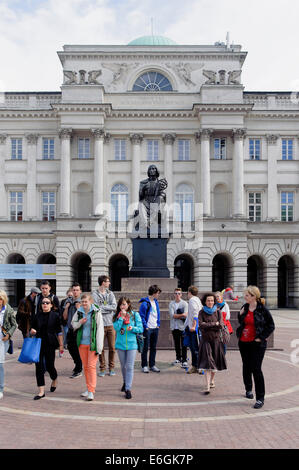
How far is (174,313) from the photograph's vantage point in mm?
11016

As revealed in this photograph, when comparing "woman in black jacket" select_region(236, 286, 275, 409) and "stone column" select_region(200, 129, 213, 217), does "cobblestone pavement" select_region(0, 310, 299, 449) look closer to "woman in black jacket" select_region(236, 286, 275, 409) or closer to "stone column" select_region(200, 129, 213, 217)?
"woman in black jacket" select_region(236, 286, 275, 409)

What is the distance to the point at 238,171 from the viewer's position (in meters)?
40.3

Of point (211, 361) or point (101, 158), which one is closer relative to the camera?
point (211, 361)

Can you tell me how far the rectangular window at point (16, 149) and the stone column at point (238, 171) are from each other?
20.5 metres

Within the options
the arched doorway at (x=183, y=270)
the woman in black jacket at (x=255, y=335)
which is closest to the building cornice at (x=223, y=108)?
the arched doorway at (x=183, y=270)

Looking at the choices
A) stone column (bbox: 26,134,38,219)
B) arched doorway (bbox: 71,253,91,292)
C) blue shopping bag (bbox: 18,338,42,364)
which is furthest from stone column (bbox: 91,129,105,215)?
blue shopping bag (bbox: 18,338,42,364)

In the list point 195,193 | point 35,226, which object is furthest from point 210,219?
point 35,226

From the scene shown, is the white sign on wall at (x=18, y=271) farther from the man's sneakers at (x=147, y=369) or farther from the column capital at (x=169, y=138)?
the man's sneakers at (x=147, y=369)

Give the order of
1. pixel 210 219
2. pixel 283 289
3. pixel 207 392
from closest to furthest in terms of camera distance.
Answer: pixel 207 392 < pixel 210 219 < pixel 283 289

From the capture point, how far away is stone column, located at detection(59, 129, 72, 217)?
39.7m

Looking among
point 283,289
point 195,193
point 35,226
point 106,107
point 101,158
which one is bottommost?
point 283,289

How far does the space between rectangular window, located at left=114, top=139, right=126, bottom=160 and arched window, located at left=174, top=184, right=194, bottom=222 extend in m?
6.24
